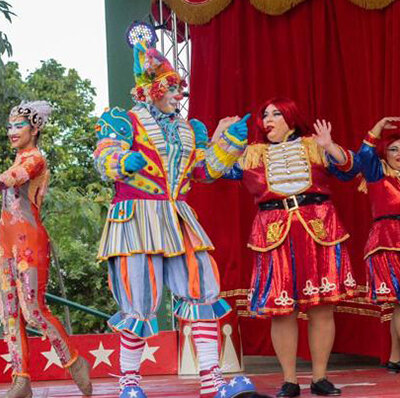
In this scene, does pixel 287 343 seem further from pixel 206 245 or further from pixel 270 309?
pixel 206 245

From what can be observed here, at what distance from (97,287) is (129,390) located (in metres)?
12.4

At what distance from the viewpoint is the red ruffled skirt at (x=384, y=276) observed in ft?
16.6

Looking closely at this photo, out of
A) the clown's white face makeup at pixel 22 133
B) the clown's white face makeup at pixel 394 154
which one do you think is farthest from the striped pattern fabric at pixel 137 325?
the clown's white face makeup at pixel 394 154

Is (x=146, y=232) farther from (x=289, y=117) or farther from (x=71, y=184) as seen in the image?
(x=71, y=184)

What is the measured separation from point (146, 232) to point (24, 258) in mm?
816

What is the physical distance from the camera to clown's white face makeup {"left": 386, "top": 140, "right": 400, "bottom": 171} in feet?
16.7

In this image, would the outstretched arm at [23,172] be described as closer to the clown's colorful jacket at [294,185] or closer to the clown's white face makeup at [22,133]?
the clown's white face makeup at [22,133]

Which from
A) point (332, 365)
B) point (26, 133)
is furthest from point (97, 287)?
point (26, 133)

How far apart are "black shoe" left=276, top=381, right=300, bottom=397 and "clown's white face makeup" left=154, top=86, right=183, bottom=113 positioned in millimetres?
1372

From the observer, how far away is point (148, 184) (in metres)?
4.02

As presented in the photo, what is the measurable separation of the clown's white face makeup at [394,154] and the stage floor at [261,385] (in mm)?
1156

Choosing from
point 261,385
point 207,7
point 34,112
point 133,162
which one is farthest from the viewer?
point 207,7

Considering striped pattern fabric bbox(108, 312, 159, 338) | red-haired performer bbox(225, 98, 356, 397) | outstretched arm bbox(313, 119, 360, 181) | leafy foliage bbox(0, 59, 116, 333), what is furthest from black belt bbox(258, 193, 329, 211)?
leafy foliage bbox(0, 59, 116, 333)

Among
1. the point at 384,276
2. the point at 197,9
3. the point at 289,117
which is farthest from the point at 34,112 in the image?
the point at 384,276
